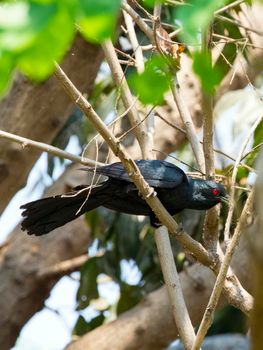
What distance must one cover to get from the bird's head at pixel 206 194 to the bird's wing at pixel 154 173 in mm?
114

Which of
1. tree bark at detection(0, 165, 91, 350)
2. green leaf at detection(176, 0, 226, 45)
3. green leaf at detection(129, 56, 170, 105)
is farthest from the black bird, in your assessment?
tree bark at detection(0, 165, 91, 350)

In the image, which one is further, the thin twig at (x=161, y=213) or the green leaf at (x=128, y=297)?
the green leaf at (x=128, y=297)

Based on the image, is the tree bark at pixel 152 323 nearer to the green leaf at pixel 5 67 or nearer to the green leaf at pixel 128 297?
the green leaf at pixel 128 297

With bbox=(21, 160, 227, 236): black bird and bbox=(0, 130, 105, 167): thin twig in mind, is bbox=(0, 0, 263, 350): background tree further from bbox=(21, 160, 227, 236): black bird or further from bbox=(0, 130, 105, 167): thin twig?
bbox=(21, 160, 227, 236): black bird

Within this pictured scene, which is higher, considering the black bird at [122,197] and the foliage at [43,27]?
the foliage at [43,27]

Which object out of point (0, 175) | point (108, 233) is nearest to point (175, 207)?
point (0, 175)

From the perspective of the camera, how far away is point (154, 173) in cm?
435

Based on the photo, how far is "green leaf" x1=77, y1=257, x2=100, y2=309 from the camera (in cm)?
720

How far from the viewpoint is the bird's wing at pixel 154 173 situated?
410 cm

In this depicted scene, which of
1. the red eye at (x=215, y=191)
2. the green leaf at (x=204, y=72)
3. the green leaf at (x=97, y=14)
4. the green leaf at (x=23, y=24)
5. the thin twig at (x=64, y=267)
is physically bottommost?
the thin twig at (x=64, y=267)

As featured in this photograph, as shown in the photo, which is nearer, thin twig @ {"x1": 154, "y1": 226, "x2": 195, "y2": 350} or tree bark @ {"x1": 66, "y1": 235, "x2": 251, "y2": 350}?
thin twig @ {"x1": 154, "y1": 226, "x2": 195, "y2": 350}

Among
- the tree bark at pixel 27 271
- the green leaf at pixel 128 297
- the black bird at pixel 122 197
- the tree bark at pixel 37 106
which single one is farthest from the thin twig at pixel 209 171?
the green leaf at pixel 128 297

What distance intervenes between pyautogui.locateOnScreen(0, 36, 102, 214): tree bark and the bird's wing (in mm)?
1556

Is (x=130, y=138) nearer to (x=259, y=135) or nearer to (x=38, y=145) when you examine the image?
(x=259, y=135)
